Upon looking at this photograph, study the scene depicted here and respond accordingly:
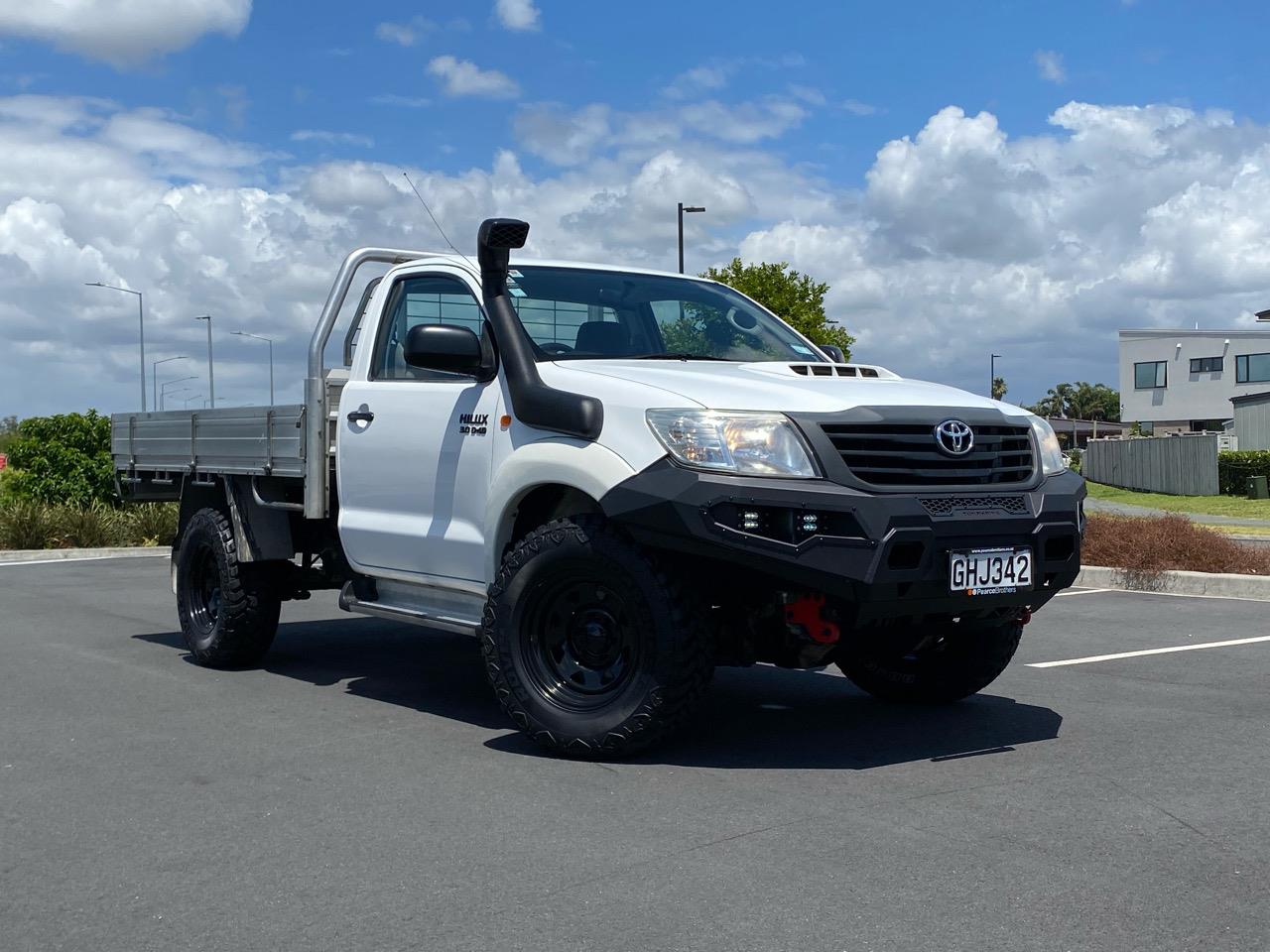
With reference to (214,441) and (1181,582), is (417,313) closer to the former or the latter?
(214,441)

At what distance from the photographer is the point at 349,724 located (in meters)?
6.63

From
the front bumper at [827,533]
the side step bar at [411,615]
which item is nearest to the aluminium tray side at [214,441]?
the side step bar at [411,615]

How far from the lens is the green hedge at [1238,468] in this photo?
3762 centimetres

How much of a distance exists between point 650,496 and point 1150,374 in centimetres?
7154

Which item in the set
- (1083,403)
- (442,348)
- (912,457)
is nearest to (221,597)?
(442,348)

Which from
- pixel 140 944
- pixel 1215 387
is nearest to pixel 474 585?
pixel 140 944

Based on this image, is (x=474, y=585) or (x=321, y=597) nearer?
(x=474, y=585)

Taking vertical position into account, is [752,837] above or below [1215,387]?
below

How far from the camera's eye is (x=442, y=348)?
613 cm

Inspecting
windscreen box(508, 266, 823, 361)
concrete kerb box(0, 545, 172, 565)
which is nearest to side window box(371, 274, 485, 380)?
windscreen box(508, 266, 823, 361)

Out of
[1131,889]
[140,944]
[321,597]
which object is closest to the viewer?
[140,944]

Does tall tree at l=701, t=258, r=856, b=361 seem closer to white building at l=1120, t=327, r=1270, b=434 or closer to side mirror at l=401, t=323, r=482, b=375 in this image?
side mirror at l=401, t=323, r=482, b=375

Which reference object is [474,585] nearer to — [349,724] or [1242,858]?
[349,724]

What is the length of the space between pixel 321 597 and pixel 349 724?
6.58 m
